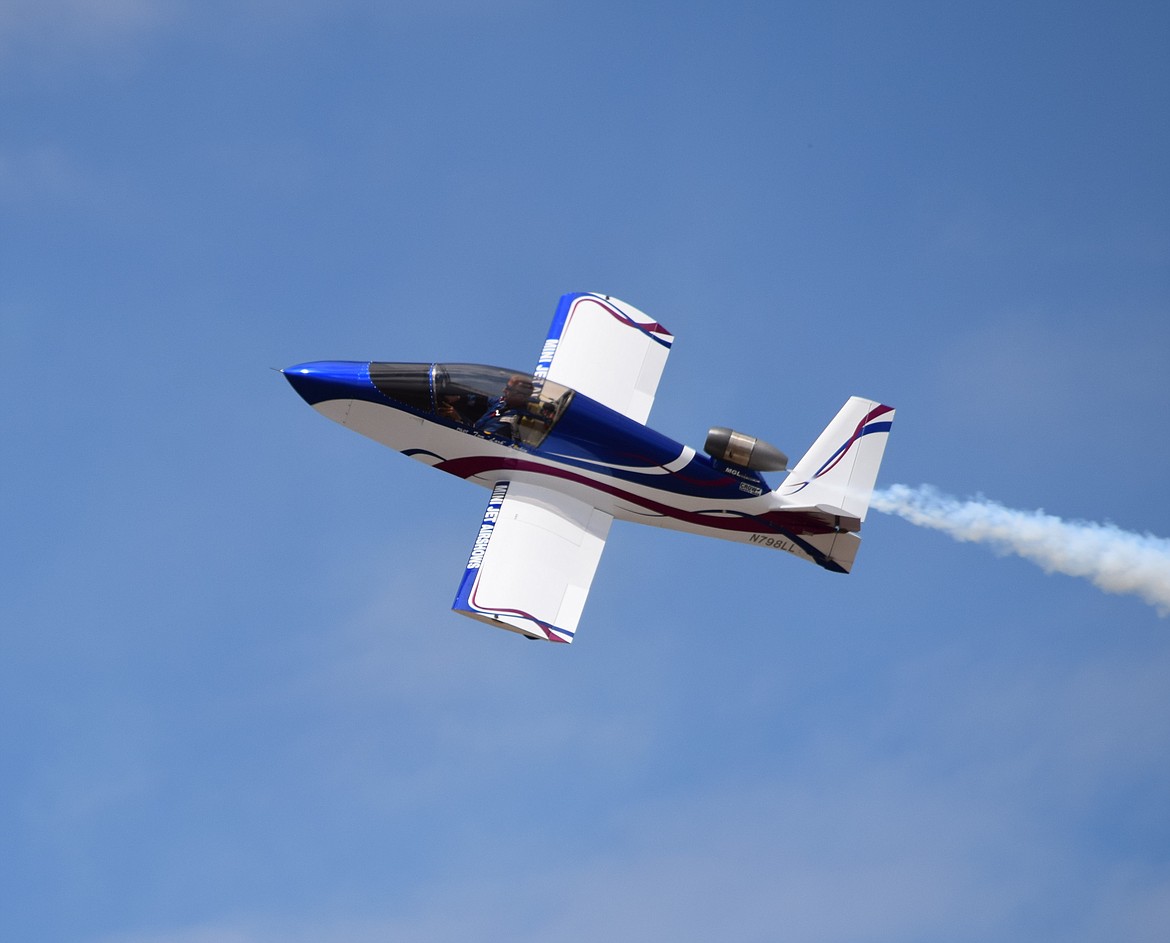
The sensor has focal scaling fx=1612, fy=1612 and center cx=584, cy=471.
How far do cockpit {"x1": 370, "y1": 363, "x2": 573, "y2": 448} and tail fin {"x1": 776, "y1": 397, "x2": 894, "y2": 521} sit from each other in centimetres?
417

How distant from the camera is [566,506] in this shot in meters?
26.2

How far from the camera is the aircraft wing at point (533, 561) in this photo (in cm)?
2467

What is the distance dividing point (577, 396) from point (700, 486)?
8.29ft

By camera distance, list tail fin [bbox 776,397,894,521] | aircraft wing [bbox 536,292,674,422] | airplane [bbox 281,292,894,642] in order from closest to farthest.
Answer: airplane [bbox 281,292,894,642] → tail fin [bbox 776,397,894,521] → aircraft wing [bbox 536,292,674,422]

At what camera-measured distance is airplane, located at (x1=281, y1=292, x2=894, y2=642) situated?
84.6 feet

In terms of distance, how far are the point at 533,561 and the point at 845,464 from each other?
5.55 metres

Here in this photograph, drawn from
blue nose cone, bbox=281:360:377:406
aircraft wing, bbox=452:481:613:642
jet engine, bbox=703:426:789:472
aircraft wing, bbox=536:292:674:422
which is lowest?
aircraft wing, bbox=452:481:613:642

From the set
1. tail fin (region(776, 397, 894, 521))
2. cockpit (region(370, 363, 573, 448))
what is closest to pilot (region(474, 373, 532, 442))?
cockpit (region(370, 363, 573, 448))

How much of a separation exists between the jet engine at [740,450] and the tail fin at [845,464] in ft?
2.18

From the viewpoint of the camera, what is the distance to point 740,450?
86.1 feet

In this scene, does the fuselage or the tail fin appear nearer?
the fuselage

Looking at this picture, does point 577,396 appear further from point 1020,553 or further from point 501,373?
point 1020,553

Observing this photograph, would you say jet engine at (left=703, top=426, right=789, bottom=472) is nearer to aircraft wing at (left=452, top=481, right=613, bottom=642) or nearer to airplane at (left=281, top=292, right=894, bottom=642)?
airplane at (left=281, top=292, right=894, bottom=642)

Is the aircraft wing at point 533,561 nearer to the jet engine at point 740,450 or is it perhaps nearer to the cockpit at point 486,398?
the cockpit at point 486,398
